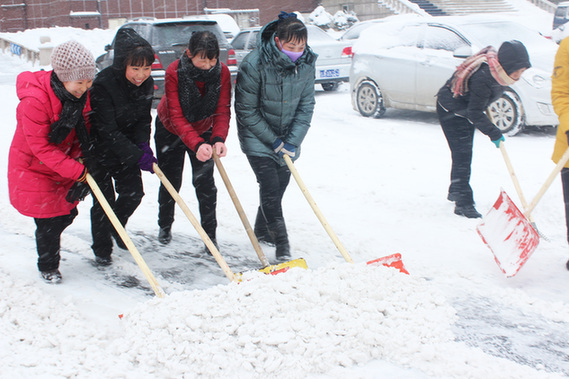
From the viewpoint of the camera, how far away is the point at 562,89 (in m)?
3.81

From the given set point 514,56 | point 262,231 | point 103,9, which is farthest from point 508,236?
point 103,9

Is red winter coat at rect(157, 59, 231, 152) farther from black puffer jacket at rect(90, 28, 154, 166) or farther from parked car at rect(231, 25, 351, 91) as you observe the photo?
parked car at rect(231, 25, 351, 91)

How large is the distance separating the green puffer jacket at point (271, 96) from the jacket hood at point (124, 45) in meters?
0.76

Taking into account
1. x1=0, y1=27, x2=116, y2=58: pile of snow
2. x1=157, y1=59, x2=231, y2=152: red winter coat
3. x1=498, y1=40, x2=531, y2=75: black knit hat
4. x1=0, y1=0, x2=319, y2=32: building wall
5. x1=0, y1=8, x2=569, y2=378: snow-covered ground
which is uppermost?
x1=0, y1=0, x2=319, y2=32: building wall

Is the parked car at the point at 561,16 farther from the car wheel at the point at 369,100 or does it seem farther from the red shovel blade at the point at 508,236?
the red shovel blade at the point at 508,236

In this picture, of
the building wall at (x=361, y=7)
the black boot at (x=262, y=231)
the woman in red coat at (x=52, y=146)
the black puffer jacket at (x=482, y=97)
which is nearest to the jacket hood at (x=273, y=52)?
the woman in red coat at (x=52, y=146)

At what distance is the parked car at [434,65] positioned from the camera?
Answer: 736cm

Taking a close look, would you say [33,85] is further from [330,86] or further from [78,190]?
[330,86]

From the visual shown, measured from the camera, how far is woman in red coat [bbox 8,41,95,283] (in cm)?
308

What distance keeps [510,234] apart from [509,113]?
4117mm

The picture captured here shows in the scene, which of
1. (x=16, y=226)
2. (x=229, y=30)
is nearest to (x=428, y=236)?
(x=16, y=226)

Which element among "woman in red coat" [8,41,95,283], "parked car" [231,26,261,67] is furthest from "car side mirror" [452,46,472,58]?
"parked car" [231,26,261,67]

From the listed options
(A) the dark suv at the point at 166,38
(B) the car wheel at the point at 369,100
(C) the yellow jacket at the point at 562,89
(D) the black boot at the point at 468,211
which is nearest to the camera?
(C) the yellow jacket at the point at 562,89

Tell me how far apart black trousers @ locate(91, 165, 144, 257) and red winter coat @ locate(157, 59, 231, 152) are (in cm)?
42
